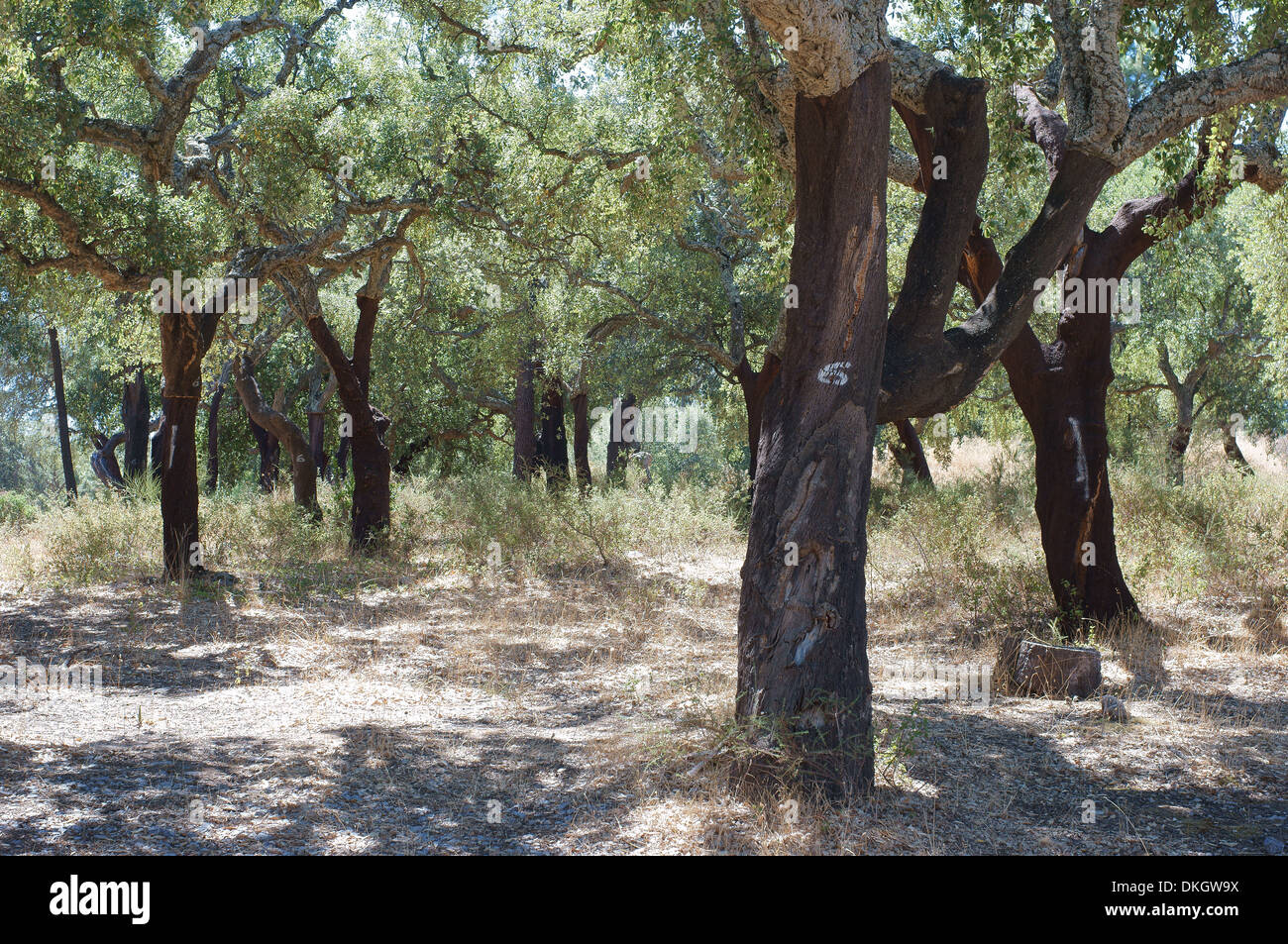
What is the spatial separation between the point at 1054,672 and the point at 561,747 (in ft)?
11.7

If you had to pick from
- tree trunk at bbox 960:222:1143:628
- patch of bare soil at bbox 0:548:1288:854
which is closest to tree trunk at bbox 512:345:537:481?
patch of bare soil at bbox 0:548:1288:854

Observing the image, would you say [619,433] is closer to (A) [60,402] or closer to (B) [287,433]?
(B) [287,433]

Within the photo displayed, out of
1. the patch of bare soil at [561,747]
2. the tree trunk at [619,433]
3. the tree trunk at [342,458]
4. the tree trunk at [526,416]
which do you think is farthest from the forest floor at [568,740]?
the tree trunk at [342,458]

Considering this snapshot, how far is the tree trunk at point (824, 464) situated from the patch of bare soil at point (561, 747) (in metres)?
0.44

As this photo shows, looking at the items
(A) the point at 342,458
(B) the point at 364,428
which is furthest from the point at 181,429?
(A) the point at 342,458

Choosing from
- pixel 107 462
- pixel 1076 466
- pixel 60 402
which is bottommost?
pixel 1076 466

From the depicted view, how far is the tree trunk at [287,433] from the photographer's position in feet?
54.7

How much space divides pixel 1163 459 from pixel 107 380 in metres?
29.1

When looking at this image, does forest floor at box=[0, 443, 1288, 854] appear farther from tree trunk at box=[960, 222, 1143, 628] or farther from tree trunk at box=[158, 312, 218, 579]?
tree trunk at box=[158, 312, 218, 579]

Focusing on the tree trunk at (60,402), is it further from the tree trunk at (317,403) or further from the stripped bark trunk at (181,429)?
the stripped bark trunk at (181,429)

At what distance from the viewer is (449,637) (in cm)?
920

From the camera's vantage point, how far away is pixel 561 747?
5773mm

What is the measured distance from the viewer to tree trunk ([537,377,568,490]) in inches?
819

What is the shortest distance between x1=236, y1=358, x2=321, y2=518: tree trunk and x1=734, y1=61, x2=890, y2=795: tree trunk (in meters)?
12.9
